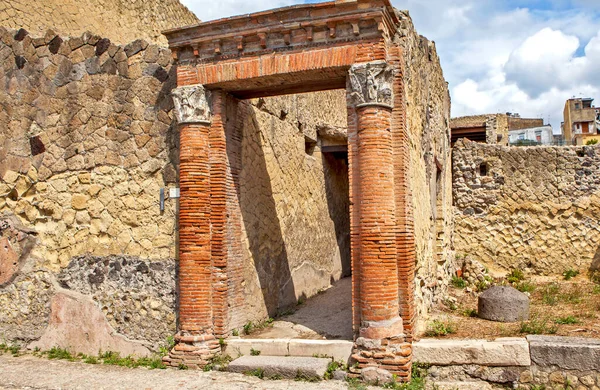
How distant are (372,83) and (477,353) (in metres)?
3.08

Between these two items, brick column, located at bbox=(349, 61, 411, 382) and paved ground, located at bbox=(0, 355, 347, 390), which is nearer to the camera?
paved ground, located at bbox=(0, 355, 347, 390)

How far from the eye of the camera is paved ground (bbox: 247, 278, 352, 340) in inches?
261

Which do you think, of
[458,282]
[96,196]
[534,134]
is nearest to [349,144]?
[96,196]

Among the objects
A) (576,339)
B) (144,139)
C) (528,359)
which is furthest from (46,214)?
(576,339)

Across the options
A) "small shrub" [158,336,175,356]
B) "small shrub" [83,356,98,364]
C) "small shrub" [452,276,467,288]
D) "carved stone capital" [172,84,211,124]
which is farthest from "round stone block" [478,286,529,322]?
"small shrub" [83,356,98,364]

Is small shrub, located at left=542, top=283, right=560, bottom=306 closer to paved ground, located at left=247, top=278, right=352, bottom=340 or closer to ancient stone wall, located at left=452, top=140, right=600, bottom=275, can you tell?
ancient stone wall, located at left=452, top=140, right=600, bottom=275

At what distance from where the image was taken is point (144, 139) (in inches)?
263

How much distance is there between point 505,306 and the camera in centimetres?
743

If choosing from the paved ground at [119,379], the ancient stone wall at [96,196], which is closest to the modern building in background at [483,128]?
the ancient stone wall at [96,196]

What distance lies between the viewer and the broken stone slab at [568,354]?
5.34m

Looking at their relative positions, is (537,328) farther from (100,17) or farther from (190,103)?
(100,17)

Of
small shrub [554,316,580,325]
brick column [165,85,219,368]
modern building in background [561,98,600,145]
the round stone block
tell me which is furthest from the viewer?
modern building in background [561,98,600,145]

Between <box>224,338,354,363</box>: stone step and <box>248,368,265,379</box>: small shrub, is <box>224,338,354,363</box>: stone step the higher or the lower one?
the higher one

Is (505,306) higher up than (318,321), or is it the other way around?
(505,306)
